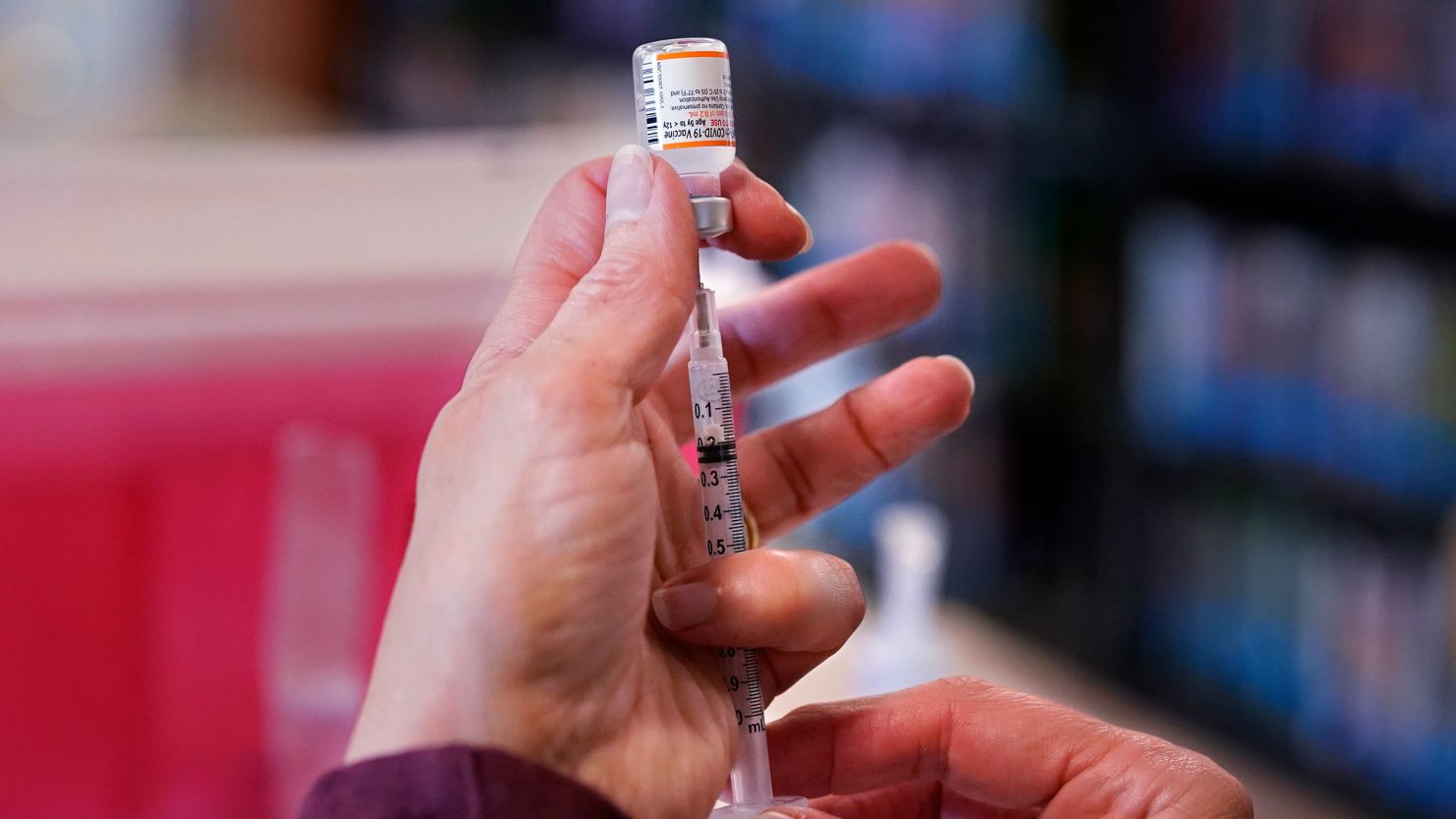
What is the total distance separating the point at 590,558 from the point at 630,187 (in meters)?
0.22

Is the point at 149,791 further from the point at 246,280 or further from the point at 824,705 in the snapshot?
the point at 824,705

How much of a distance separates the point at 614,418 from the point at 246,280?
820 millimetres

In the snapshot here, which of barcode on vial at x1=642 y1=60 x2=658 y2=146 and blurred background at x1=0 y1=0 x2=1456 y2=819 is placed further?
blurred background at x1=0 y1=0 x2=1456 y2=819

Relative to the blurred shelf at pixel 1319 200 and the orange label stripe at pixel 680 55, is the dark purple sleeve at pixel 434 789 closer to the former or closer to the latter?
the orange label stripe at pixel 680 55

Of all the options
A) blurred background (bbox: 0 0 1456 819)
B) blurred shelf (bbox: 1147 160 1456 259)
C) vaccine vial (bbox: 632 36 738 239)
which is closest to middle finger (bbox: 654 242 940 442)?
vaccine vial (bbox: 632 36 738 239)

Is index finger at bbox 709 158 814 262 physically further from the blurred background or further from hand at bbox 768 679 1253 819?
the blurred background

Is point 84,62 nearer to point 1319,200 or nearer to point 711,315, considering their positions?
point 1319,200

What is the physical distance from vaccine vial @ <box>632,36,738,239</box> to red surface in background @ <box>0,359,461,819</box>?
0.73 meters

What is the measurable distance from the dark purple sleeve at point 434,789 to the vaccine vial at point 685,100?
0.36 metres

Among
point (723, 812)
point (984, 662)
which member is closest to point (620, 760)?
point (723, 812)

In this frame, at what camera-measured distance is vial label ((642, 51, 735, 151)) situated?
755 mm

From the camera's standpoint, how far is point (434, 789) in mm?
657

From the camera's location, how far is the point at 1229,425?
2.57 m

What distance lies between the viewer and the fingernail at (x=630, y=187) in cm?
77
